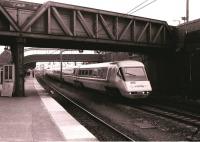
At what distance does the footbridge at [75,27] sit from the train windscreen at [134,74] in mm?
5494

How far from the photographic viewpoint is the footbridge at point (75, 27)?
80.5 ft

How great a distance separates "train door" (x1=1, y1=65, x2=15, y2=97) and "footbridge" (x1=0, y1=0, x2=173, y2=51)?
6.96 ft

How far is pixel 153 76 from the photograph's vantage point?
36219mm

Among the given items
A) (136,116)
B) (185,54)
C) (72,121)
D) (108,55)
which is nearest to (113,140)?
(72,121)

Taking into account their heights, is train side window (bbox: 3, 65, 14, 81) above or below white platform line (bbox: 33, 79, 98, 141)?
above

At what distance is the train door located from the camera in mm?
25016

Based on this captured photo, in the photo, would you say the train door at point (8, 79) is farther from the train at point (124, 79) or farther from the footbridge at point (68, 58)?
the footbridge at point (68, 58)

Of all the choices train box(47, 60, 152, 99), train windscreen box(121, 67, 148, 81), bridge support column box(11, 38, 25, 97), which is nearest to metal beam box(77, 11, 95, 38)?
train box(47, 60, 152, 99)

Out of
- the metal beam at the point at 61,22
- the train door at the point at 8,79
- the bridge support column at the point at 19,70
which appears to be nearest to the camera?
the bridge support column at the point at 19,70

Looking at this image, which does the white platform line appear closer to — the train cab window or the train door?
the train door

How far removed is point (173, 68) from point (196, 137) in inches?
807

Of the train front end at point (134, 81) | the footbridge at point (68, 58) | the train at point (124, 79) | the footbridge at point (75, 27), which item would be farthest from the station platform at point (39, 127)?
the footbridge at point (68, 58)

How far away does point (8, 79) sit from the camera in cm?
2509

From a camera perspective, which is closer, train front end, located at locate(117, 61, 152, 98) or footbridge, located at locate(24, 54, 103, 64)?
train front end, located at locate(117, 61, 152, 98)
